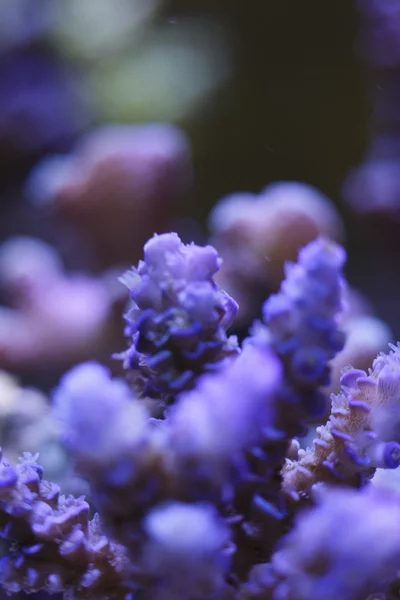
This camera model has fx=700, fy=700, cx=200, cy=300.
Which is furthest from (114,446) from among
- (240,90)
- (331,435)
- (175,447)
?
(240,90)

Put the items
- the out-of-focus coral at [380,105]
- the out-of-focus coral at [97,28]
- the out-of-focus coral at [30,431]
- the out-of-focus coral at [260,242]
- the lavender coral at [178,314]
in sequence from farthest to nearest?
the out-of-focus coral at [97,28] < the out-of-focus coral at [380,105] < the out-of-focus coral at [260,242] < the out-of-focus coral at [30,431] < the lavender coral at [178,314]

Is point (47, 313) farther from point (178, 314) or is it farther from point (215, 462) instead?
point (215, 462)

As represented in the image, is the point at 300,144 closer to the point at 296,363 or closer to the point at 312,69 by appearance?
the point at 312,69

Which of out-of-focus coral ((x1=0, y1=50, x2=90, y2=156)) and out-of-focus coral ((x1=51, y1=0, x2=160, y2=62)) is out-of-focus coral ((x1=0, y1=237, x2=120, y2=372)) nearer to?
out-of-focus coral ((x1=0, y1=50, x2=90, y2=156))

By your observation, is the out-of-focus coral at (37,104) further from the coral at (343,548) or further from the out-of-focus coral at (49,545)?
the coral at (343,548)

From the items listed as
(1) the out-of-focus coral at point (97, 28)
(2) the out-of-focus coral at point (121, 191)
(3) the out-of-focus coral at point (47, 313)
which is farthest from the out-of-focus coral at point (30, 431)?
(1) the out-of-focus coral at point (97, 28)

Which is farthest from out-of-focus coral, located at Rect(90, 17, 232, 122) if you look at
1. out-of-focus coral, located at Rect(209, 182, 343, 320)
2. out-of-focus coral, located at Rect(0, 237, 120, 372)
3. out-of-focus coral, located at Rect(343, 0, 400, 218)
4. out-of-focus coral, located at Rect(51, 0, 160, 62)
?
out-of-focus coral, located at Rect(209, 182, 343, 320)

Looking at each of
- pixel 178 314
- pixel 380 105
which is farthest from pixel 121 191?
pixel 178 314
